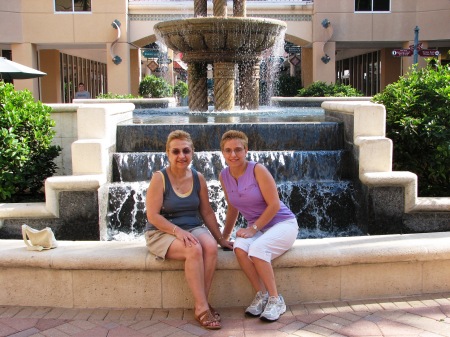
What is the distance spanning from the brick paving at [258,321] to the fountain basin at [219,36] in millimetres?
7761

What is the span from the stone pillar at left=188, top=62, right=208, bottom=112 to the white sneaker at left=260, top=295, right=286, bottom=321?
9.41 meters

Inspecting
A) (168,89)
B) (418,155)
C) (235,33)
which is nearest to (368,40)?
(168,89)

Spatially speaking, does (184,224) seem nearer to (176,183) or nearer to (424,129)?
(176,183)

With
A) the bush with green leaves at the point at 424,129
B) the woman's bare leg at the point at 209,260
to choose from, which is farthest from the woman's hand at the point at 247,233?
the bush with green leaves at the point at 424,129

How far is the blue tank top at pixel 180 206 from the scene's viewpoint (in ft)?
15.1

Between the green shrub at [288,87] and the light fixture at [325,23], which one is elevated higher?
the light fixture at [325,23]

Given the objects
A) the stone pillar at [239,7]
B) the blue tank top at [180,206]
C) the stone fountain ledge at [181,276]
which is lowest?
the stone fountain ledge at [181,276]

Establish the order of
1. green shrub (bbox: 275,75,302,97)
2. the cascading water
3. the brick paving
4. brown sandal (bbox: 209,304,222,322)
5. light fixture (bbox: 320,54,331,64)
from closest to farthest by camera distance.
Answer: the brick paving → brown sandal (bbox: 209,304,222,322) → the cascading water → light fixture (bbox: 320,54,331,64) → green shrub (bbox: 275,75,302,97)

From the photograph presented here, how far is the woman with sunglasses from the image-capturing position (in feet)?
14.1

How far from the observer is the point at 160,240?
447 cm

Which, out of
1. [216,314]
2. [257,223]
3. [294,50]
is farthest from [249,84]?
[294,50]

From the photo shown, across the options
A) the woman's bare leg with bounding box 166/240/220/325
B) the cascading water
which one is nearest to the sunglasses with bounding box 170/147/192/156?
the woman's bare leg with bounding box 166/240/220/325

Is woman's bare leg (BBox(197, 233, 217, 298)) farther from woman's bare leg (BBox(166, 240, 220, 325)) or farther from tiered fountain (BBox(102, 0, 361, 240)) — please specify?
tiered fountain (BBox(102, 0, 361, 240))

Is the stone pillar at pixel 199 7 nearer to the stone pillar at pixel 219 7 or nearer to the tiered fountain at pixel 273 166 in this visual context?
the stone pillar at pixel 219 7
